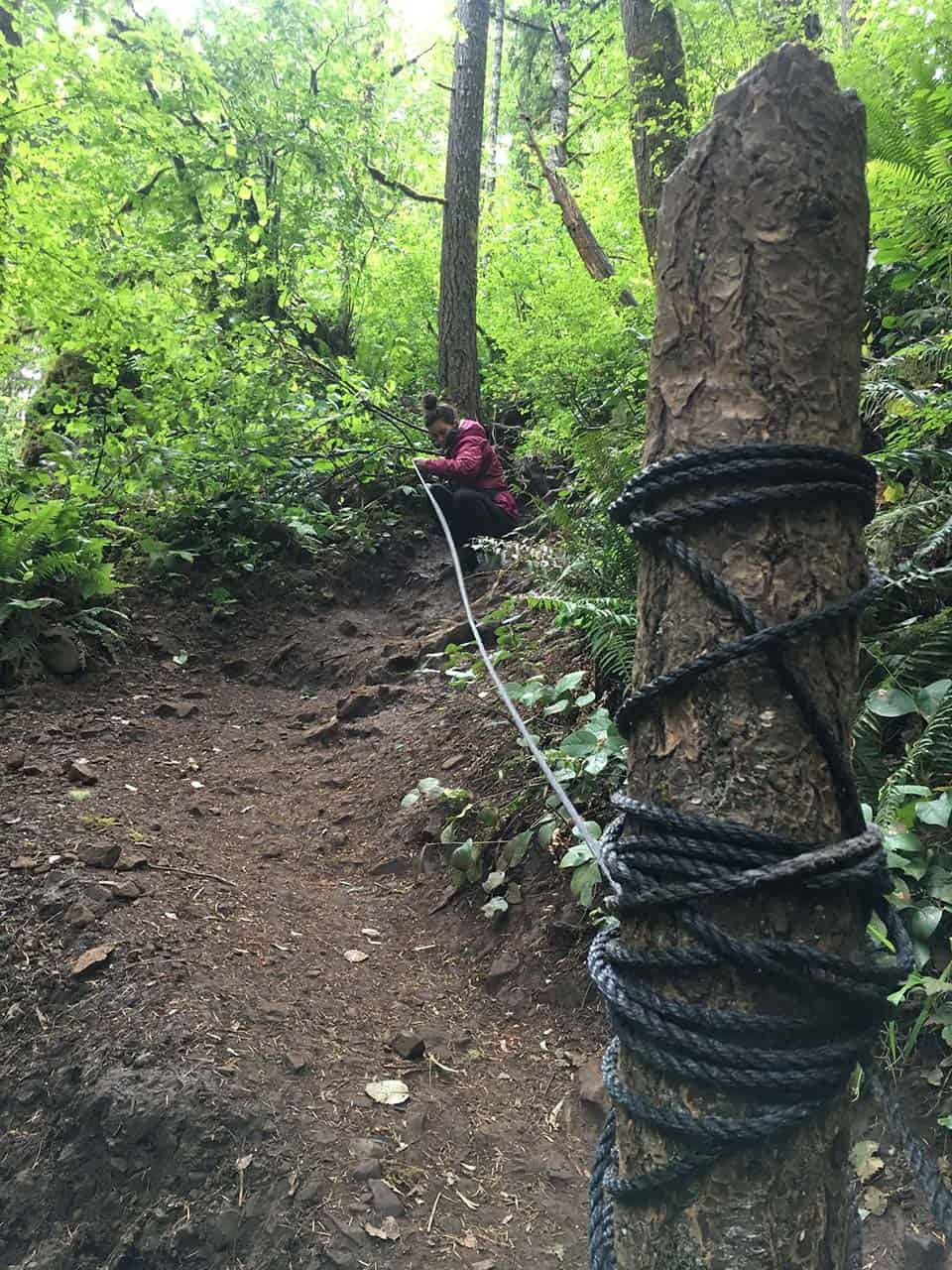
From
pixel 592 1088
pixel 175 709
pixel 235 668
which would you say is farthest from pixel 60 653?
pixel 592 1088

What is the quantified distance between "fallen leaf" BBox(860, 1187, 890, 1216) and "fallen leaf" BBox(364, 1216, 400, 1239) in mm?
1196

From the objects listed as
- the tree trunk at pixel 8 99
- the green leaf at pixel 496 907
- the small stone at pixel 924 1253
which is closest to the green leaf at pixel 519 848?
the green leaf at pixel 496 907

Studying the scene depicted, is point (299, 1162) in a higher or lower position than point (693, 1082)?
lower

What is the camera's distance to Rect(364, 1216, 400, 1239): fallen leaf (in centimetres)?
212

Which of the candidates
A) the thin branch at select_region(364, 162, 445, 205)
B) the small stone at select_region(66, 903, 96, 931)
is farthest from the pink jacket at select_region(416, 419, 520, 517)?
the small stone at select_region(66, 903, 96, 931)

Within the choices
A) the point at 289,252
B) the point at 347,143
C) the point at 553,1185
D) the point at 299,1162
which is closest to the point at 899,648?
the point at 553,1185

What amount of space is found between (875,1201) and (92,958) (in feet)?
8.26

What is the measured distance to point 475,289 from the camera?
8844 millimetres

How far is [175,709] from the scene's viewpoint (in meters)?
5.70

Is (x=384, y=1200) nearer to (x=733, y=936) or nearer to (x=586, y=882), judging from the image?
(x=586, y=882)

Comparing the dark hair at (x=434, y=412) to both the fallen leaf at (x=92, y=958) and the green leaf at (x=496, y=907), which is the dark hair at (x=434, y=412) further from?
the fallen leaf at (x=92, y=958)

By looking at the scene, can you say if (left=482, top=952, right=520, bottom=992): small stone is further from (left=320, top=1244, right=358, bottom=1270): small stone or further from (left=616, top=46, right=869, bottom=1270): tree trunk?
(left=616, top=46, right=869, bottom=1270): tree trunk

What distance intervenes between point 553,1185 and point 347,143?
1044cm

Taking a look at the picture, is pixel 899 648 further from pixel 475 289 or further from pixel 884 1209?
pixel 475 289
